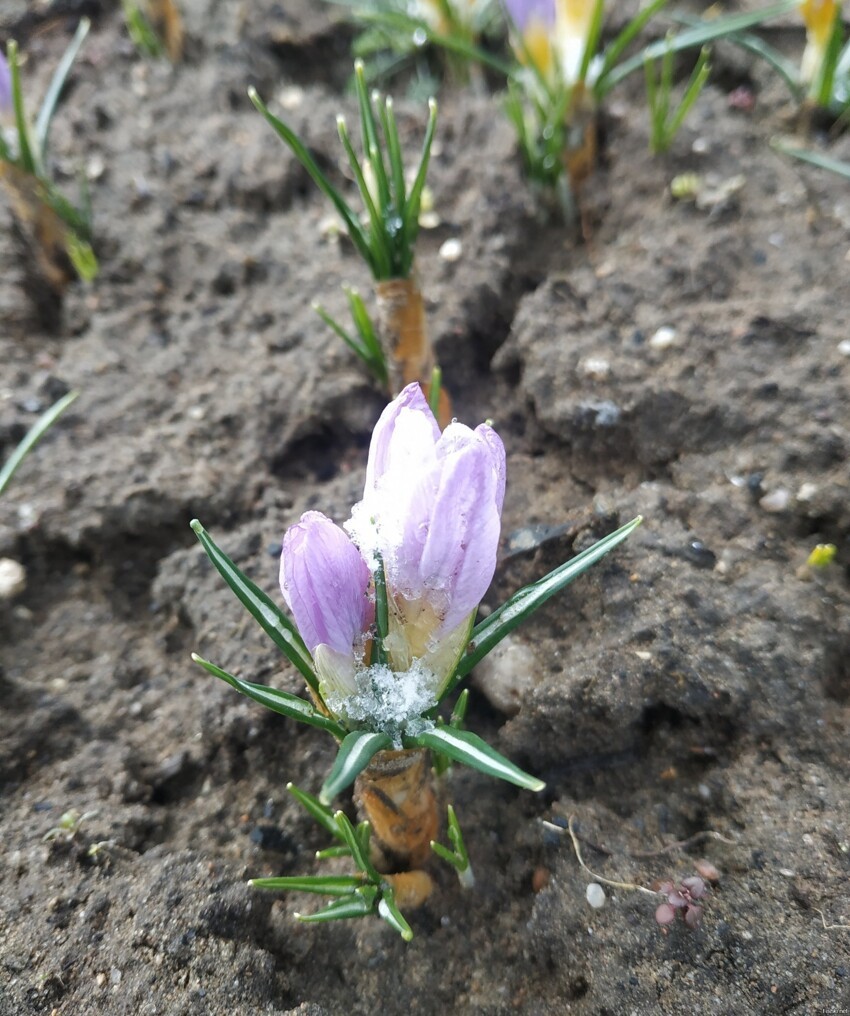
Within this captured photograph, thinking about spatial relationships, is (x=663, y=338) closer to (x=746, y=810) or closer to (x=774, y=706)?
(x=774, y=706)

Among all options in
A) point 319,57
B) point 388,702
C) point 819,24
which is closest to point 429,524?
point 388,702

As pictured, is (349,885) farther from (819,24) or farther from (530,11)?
(819,24)

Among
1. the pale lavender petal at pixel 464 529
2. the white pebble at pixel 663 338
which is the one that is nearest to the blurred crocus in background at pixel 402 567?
the pale lavender petal at pixel 464 529

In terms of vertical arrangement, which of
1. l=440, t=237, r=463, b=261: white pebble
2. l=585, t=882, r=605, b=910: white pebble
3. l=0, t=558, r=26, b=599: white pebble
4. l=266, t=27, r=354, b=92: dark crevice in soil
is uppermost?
l=266, t=27, r=354, b=92: dark crevice in soil

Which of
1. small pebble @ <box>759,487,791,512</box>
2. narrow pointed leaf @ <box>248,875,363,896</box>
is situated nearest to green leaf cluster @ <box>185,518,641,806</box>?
narrow pointed leaf @ <box>248,875,363,896</box>

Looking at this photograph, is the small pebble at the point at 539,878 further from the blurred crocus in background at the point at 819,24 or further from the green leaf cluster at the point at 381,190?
the blurred crocus in background at the point at 819,24

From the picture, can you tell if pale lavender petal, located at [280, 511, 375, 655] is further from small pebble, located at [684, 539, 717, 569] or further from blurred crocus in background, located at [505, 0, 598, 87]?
blurred crocus in background, located at [505, 0, 598, 87]

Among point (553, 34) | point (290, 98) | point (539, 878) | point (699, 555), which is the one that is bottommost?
point (539, 878)

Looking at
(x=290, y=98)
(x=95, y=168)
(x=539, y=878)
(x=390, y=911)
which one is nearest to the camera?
(x=390, y=911)
